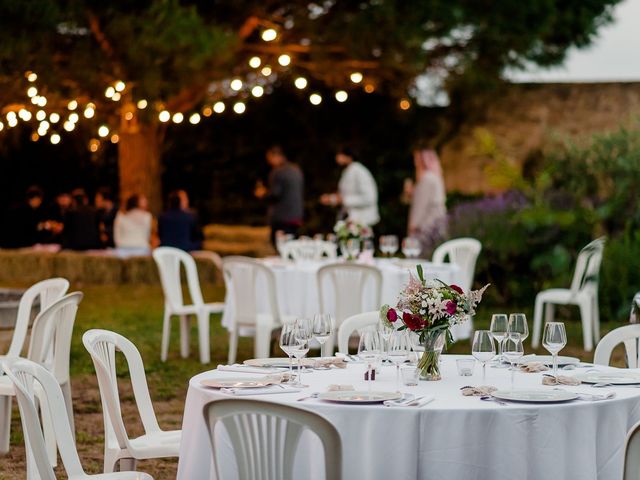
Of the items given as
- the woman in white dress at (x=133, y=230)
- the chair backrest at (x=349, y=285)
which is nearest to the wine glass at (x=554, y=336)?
the chair backrest at (x=349, y=285)

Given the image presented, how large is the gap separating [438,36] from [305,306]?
7.18 meters

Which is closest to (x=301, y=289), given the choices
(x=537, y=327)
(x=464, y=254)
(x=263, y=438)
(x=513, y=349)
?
(x=464, y=254)

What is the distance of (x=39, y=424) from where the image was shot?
13.0 feet

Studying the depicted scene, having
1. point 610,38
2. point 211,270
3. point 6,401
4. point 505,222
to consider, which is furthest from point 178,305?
point 610,38

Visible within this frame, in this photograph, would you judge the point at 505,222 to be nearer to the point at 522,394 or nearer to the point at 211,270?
the point at 211,270

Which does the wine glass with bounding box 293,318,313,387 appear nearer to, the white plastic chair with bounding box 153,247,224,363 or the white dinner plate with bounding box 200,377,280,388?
the white dinner plate with bounding box 200,377,280,388

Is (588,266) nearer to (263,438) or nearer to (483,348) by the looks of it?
(483,348)

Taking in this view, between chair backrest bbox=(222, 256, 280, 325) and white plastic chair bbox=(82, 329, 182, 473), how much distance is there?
435 centimetres

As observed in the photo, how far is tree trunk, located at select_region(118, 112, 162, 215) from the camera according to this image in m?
18.1

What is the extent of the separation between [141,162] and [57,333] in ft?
39.6

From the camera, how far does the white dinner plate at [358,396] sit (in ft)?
13.6

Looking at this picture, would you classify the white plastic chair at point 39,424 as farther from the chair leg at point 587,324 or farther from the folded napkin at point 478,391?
the chair leg at point 587,324

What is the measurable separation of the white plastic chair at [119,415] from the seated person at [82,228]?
1161cm

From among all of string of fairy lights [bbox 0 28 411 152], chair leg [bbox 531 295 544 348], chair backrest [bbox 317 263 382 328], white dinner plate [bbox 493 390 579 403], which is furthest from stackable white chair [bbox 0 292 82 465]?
string of fairy lights [bbox 0 28 411 152]
